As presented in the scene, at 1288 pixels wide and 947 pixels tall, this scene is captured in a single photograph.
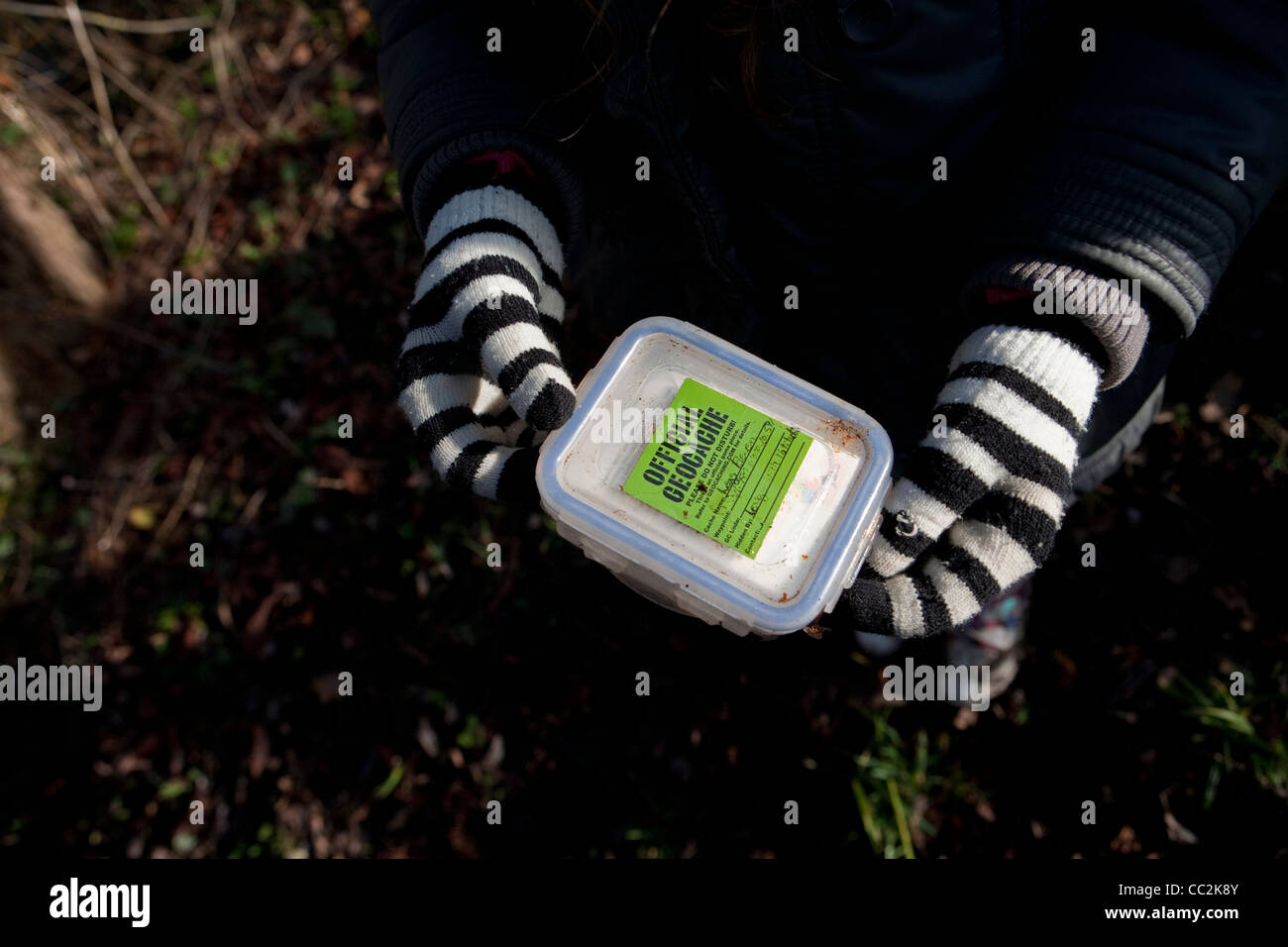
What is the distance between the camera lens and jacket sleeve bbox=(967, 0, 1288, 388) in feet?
4.64

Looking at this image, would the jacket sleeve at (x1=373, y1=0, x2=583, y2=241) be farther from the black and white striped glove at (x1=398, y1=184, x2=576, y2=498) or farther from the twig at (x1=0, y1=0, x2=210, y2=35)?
the twig at (x1=0, y1=0, x2=210, y2=35)

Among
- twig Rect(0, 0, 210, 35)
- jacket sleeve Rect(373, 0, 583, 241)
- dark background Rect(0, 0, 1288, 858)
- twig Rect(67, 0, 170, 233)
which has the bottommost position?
dark background Rect(0, 0, 1288, 858)

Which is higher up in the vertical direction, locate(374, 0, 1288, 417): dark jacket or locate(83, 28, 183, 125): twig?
locate(83, 28, 183, 125): twig

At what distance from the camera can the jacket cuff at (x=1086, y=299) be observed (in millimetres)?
1440

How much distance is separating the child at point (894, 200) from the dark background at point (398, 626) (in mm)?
1060

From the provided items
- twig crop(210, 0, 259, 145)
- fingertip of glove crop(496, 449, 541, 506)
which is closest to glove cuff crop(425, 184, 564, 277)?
fingertip of glove crop(496, 449, 541, 506)

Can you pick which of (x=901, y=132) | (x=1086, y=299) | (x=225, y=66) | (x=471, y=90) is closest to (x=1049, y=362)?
(x=1086, y=299)

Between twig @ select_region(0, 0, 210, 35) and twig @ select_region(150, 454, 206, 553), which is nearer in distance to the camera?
twig @ select_region(150, 454, 206, 553)

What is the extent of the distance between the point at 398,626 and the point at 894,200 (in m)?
2.20

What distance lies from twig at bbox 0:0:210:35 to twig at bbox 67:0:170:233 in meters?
0.09

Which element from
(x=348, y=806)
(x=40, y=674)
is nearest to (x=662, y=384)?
(x=348, y=806)

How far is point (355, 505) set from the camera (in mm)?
3049

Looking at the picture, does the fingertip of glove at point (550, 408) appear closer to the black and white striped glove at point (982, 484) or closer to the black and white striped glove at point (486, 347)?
the black and white striped glove at point (486, 347)

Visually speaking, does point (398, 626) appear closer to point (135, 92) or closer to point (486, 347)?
point (486, 347)
